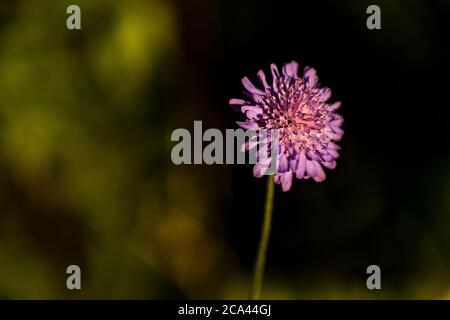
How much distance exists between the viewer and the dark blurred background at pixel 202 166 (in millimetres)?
1319

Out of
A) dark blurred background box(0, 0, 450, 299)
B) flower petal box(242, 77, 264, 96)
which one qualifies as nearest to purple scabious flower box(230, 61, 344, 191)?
flower petal box(242, 77, 264, 96)

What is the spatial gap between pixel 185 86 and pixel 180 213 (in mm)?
344

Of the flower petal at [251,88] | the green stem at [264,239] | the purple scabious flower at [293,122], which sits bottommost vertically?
the green stem at [264,239]

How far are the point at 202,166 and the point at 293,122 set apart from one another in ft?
1.68

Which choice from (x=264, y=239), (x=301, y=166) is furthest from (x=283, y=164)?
(x=264, y=239)

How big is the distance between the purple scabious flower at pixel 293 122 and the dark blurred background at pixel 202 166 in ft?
1.40

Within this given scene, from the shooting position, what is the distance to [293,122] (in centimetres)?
94

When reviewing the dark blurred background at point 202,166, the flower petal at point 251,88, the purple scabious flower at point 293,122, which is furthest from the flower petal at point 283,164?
the dark blurred background at point 202,166

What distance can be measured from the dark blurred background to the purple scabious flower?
16.8 inches

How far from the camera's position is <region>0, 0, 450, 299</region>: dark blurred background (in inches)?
51.9

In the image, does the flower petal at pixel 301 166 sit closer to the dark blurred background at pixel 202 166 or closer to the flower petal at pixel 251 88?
the flower petal at pixel 251 88

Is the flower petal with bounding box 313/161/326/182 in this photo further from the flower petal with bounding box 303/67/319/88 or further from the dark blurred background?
the dark blurred background

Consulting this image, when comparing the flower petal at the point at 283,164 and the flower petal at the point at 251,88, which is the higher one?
the flower petal at the point at 251,88

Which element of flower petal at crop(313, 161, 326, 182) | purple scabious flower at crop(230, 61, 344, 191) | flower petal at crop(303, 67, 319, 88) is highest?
flower petal at crop(303, 67, 319, 88)
